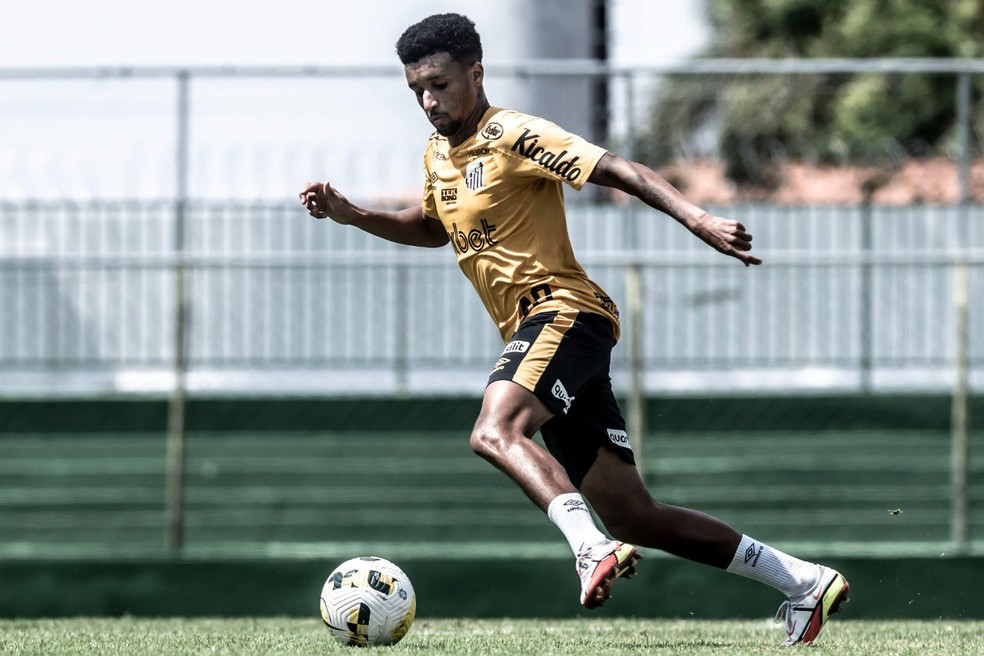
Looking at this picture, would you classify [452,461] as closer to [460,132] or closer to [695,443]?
[695,443]

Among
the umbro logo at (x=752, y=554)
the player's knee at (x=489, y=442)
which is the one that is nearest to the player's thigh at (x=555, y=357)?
the player's knee at (x=489, y=442)

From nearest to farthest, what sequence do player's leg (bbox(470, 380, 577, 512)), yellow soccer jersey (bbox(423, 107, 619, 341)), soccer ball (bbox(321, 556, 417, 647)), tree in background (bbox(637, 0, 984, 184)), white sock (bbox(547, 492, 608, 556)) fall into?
white sock (bbox(547, 492, 608, 556)) → player's leg (bbox(470, 380, 577, 512)) → soccer ball (bbox(321, 556, 417, 647)) → yellow soccer jersey (bbox(423, 107, 619, 341)) → tree in background (bbox(637, 0, 984, 184))

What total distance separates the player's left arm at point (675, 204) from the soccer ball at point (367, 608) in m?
1.54

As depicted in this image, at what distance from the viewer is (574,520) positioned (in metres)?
5.12

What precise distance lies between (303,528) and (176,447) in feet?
8.09

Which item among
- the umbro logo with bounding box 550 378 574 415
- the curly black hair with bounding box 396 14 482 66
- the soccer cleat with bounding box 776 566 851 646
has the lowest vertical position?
the soccer cleat with bounding box 776 566 851 646

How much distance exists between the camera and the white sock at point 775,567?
592 cm

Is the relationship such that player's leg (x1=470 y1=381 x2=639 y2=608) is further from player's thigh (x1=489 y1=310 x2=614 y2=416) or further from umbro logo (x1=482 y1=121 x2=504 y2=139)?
umbro logo (x1=482 y1=121 x2=504 y2=139)

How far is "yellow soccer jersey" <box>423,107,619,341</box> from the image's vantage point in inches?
223

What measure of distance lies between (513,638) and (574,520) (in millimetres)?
1165

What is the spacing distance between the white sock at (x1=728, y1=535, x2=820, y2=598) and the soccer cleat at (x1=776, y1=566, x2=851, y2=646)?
0.11ft

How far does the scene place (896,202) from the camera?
13.5m

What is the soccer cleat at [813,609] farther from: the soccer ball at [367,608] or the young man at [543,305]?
the soccer ball at [367,608]

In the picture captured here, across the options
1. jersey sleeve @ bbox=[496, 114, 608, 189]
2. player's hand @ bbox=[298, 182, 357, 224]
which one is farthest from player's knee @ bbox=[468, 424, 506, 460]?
player's hand @ bbox=[298, 182, 357, 224]
